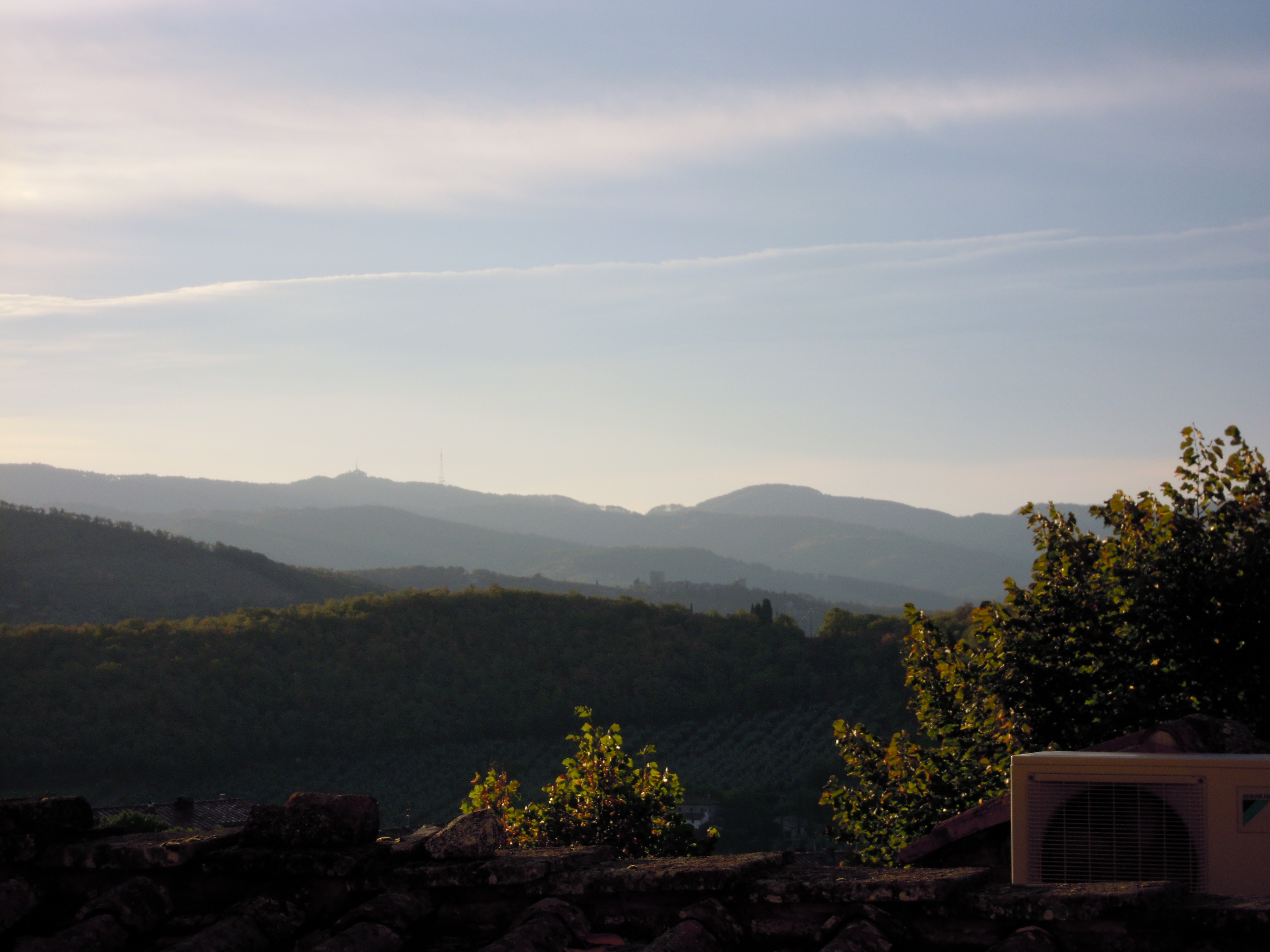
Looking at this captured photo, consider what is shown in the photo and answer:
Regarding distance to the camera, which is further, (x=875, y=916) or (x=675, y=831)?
(x=675, y=831)

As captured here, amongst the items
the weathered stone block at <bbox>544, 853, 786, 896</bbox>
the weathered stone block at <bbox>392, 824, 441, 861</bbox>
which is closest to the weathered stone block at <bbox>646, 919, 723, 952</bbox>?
the weathered stone block at <bbox>544, 853, 786, 896</bbox>

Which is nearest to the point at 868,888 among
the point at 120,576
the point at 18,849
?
the point at 18,849

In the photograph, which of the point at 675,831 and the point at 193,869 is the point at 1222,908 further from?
the point at 675,831

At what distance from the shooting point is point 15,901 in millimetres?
4383

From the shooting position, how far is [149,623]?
94875 mm

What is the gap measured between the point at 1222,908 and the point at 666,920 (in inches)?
70.7

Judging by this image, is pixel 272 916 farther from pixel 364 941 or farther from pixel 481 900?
pixel 481 900

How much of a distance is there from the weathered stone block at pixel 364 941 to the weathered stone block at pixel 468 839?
0.58 meters

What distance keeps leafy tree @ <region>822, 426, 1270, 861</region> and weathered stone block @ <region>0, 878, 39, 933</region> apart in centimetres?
888

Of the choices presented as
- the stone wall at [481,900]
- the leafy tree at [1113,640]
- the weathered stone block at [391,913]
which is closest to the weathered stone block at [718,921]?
the stone wall at [481,900]

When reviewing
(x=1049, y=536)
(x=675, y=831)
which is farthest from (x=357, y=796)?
(x=675, y=831)

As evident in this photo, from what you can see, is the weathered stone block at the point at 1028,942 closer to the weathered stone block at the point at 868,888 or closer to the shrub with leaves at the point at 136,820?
the weathered stone block at the point at 868,888

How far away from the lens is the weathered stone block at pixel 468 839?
4.55 metres

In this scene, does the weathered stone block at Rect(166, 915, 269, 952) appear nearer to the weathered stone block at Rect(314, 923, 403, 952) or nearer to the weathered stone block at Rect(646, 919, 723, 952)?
the weathered stone block at Rect(314, 923, 403, 952)
